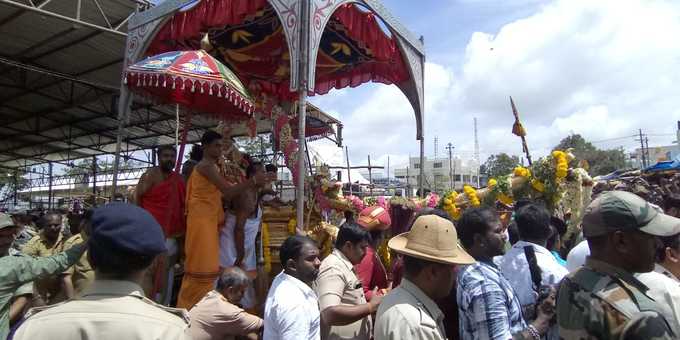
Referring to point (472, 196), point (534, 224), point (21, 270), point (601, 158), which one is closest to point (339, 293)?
point (534, 224)

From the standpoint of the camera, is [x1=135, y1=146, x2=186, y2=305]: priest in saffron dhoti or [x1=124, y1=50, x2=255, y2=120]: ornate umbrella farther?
[x1=135, y1=146, x2=186, y2=305]: priest in saffron dhoti

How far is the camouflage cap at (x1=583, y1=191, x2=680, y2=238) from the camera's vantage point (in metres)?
1.66

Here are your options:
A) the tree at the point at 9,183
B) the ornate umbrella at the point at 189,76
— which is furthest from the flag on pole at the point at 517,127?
the tree at the point at 9,183

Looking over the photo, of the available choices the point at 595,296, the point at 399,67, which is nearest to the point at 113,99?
the point at 399,67

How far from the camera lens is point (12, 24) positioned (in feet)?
29.3

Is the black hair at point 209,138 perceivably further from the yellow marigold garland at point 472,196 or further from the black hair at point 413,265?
the yellow marigold garland at point 472,196

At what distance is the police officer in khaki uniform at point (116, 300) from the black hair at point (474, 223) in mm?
1642

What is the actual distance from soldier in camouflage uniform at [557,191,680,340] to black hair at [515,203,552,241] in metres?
1.15

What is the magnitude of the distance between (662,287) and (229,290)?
2.56m

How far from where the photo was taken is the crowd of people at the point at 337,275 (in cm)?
149

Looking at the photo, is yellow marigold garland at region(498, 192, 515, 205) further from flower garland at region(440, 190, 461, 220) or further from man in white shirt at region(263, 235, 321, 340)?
man in white shirt at region(263, 235, 321, 340)

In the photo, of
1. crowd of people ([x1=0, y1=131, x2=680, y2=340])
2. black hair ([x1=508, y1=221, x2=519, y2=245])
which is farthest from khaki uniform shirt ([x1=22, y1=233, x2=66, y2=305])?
black hair ([x1=508, y1=221, x2=519, y2=245])

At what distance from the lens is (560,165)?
4.95m

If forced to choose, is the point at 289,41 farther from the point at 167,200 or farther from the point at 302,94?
the point at 167,200
